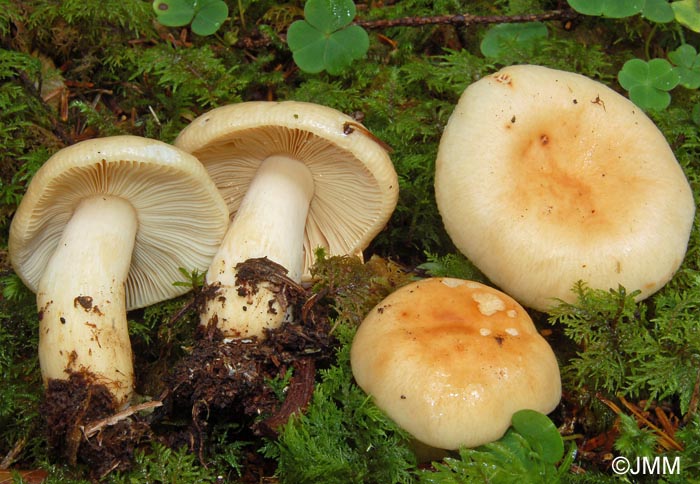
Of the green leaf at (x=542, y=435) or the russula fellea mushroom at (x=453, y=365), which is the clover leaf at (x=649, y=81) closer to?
the russula fellea mushroom at (x=453, y=365)

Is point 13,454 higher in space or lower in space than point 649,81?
lower

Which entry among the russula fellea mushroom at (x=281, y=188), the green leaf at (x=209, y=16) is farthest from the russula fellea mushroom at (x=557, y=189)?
the green leaf at (x=209, y=16)

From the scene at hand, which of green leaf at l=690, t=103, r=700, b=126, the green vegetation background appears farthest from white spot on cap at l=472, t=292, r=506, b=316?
green leaf at l=690, t=103, r=700, b=126

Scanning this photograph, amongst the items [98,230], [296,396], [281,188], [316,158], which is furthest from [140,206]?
[296,396]

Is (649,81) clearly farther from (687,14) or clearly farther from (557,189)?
(557,189)

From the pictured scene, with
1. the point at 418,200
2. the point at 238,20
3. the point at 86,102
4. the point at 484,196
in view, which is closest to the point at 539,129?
the point at 484,196

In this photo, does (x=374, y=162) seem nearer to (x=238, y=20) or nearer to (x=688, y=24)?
(x=238, y=20)
